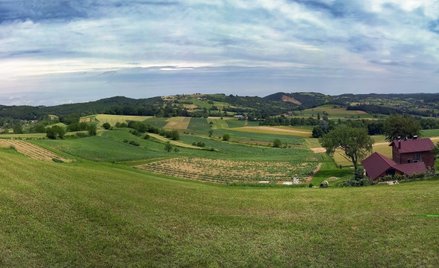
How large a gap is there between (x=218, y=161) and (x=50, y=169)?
2475 inches

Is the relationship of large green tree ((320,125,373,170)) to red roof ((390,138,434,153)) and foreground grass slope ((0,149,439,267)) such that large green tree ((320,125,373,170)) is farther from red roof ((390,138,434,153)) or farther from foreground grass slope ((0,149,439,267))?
foreground grass slope ((0,149,439,267))

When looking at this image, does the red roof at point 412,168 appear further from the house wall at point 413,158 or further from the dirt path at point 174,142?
the dirt path at point 174,142

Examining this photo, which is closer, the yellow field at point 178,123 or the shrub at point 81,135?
the shrub at point 81,135

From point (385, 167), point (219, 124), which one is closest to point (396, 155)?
point (385, 167)

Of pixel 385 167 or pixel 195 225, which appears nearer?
pixel 195 225

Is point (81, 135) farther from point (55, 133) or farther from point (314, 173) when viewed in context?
point (314, 173)

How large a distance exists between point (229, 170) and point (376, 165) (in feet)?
84.0

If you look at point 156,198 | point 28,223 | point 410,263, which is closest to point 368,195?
point 410,263

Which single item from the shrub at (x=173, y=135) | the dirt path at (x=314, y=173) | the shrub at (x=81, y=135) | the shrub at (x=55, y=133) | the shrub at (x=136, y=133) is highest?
the shrub at (x=55, y=133)

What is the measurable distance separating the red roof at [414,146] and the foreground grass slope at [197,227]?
51584 millimetres

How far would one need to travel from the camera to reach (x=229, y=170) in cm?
7662

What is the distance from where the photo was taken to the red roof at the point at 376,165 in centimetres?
6253

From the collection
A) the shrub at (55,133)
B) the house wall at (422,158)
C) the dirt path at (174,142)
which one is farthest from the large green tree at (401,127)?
the shrub at (55,133)

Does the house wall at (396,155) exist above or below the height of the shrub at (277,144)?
above
